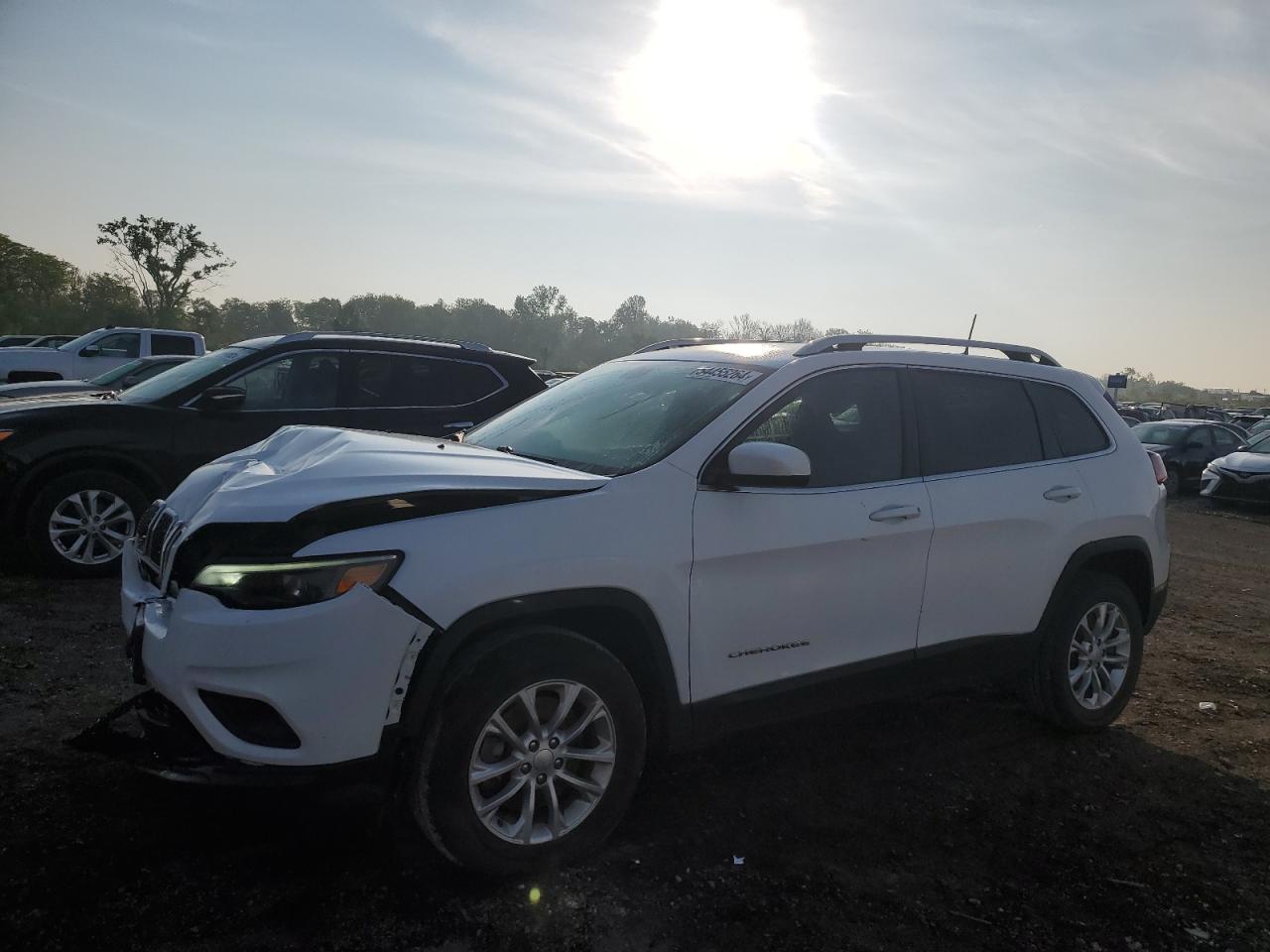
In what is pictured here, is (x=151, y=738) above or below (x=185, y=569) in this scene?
below

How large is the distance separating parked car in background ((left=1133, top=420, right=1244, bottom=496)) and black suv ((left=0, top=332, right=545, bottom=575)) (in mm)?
16597

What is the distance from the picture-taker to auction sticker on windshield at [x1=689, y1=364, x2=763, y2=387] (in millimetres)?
3670

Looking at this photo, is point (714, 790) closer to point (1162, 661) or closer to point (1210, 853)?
point (1210, 853)

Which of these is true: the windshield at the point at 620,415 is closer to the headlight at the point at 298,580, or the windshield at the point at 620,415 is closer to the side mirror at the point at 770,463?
the side mirror at the point at 770,463

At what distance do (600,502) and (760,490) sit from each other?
0.65m

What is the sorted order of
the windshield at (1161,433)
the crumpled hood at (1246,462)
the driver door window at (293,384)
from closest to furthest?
the driver door window at (293,384) < the crumpled hood at (1246,462) < the windshield at (1161,433)

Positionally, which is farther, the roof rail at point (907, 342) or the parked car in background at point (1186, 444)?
the parked car in background at point (1186, 444)

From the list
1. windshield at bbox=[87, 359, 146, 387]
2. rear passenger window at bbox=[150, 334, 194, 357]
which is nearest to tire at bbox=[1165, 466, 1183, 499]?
windshield at bbox=[87, 359, 146, 387]

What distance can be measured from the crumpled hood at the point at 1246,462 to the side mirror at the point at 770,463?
17.0 m

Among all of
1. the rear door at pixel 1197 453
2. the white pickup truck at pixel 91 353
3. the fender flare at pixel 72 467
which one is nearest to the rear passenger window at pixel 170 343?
the white pickup truck at pixel 91 353

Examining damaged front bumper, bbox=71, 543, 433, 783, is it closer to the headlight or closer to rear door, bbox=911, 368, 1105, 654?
the headlight

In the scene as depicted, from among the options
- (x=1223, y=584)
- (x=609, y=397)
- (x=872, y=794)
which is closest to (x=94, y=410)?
(x=609, y=397)

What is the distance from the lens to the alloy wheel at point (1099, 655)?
4500 mm

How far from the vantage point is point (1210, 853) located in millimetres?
3492
